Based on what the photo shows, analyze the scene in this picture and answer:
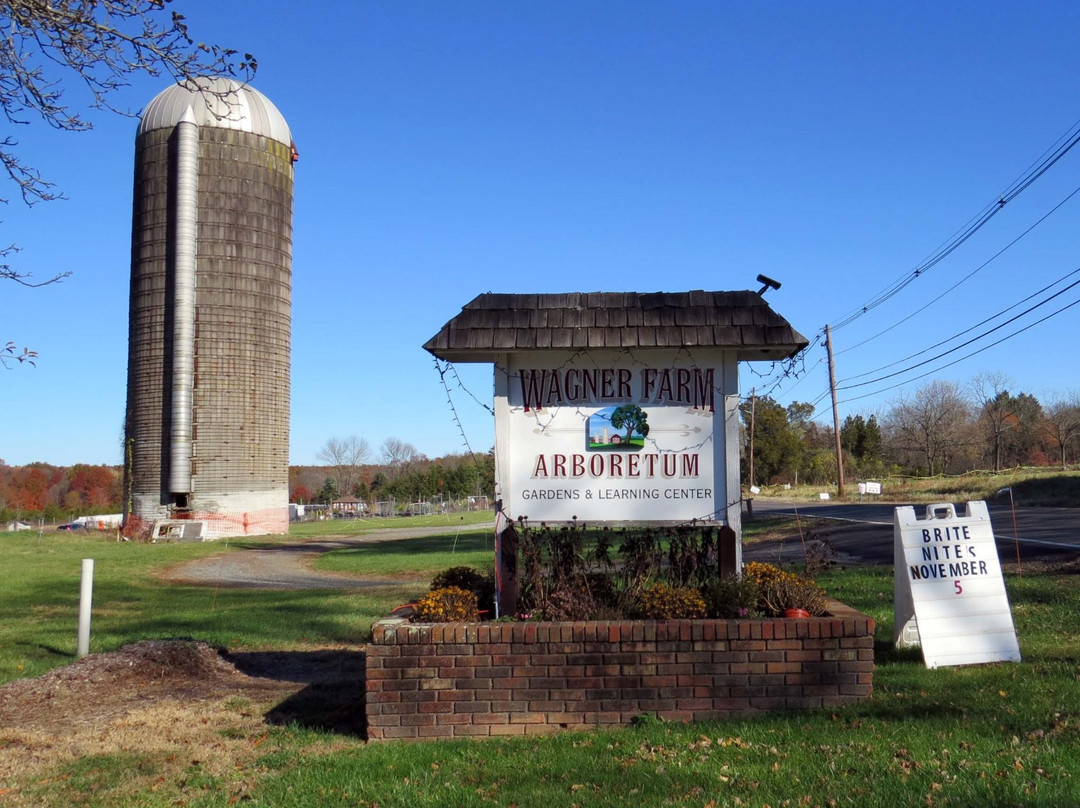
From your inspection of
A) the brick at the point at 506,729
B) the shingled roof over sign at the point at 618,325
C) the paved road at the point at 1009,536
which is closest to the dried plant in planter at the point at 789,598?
the shingled roof over sign at the point at 618,325

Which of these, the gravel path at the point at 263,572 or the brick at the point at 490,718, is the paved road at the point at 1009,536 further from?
the gravel path at the point at 263,572

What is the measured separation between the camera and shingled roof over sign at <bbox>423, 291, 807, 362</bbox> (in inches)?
274

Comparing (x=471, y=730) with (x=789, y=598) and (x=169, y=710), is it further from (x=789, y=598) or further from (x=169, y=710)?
(x=169, y=710)

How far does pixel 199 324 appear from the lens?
38.3 metres

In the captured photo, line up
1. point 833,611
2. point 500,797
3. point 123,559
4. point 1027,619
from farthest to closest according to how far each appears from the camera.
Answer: point 123,559
point 1027,619
point 833,611
point 500,797

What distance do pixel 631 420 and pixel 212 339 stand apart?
3436 centimetres

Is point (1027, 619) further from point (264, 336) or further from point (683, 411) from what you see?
point (264, 336)

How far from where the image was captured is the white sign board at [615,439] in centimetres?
705

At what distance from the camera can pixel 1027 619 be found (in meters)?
9.39

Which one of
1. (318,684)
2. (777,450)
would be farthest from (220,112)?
(777,450)

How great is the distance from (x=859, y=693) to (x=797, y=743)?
3.48 feet

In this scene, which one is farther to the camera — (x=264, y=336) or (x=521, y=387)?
(x=264, y=336)

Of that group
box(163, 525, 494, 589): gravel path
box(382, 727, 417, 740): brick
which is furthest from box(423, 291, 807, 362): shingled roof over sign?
box(163, 525, 494, 589): gravel path

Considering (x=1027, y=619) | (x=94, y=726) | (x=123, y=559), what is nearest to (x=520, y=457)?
(x=94, y=726)
